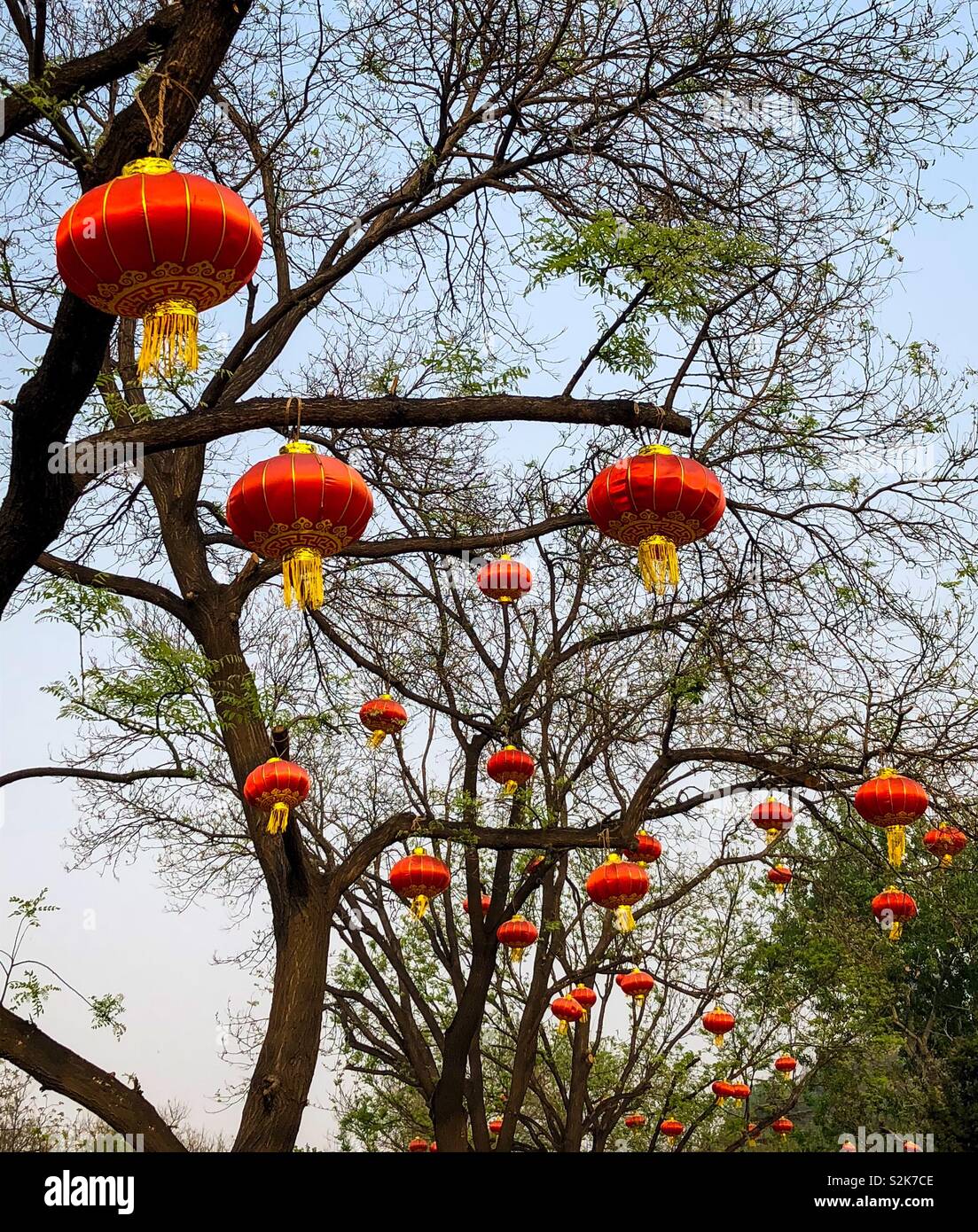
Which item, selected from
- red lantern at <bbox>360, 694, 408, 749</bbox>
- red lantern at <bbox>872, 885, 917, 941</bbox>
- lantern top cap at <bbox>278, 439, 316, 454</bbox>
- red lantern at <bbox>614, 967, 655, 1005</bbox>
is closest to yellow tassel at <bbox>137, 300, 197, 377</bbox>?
lantern top cap at <bbox>278, 439, 316, 454</bbox>

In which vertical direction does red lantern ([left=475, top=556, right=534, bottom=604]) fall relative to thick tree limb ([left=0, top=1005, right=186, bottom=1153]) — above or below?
above

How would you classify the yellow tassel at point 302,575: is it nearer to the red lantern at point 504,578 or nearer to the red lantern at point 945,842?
the red lantern at point 504,578

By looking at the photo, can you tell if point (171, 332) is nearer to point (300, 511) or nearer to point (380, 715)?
point (300, 511)

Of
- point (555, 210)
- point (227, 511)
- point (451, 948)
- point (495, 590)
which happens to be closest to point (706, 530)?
point (227, 511)

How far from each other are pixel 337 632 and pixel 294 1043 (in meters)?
3.13

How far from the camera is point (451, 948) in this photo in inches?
531

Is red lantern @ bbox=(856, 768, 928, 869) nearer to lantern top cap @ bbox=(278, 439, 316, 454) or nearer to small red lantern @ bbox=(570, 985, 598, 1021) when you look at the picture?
lantern top cap @ bbox=(278, 439, 316, 454)

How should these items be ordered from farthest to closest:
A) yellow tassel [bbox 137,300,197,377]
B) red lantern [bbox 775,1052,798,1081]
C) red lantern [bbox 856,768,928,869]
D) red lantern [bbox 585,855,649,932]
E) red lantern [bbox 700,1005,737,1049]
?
red lantern [bbox 775,1052,798,1081] → red lantern [bbox 700,1005,737,1049] → red lantern [bbox 585,855,649,932] → red lantern [bbox 856,768,928,869] → yellow tassel [bbox 137,300,197,377]

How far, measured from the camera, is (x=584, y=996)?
1361 centimetres

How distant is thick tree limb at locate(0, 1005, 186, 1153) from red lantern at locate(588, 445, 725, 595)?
13.7 feet

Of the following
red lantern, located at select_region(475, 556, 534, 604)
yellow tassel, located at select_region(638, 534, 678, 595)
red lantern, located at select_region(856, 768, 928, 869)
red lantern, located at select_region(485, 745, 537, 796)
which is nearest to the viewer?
yellow tassel, located at select_region(638, 534, 678, 595)

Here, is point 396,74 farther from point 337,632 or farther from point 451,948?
point 451,948

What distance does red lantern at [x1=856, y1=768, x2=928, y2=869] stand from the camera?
8.16 m

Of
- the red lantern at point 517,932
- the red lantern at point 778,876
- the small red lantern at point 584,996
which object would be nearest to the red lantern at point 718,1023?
the small red lantern at point 584,996
